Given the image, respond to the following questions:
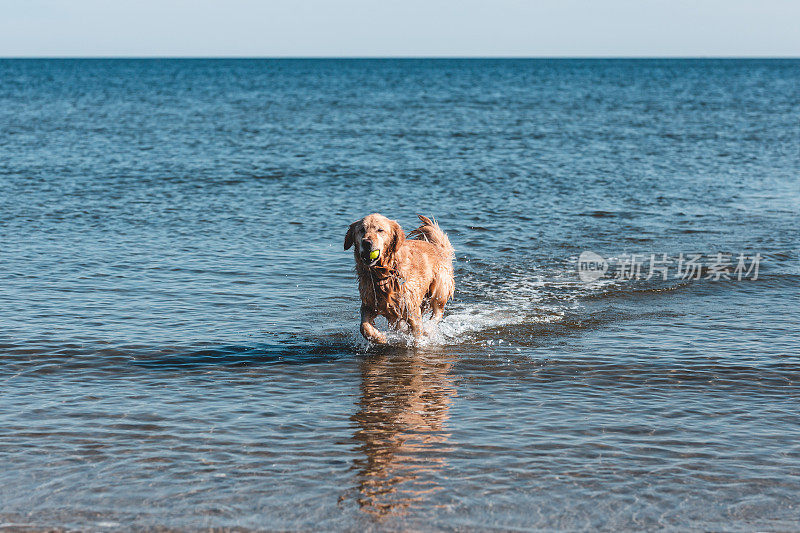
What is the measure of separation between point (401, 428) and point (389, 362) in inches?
80.9

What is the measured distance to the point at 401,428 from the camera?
784cm

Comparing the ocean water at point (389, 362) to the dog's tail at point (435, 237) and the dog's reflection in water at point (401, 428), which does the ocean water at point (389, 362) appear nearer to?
the dog's reflection in water at point (401, 428)

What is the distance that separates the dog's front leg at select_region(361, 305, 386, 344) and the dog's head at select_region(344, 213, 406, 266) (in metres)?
0.71

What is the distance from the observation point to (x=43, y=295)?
12297 mm

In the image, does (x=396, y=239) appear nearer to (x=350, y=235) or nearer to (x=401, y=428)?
(x=350, y=235)

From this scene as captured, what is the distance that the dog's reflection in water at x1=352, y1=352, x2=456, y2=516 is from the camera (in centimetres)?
656

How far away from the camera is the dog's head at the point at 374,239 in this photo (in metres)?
9.32

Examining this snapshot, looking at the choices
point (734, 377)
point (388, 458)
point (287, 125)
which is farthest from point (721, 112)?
point (388, 458)

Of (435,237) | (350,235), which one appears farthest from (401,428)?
(435,237)

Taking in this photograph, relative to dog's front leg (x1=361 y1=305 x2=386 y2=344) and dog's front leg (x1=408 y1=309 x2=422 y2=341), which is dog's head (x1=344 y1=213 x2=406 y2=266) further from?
dog's front leg (x1=408 y1=309 x2=422 y2=341)

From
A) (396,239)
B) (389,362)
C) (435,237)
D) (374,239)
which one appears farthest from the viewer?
(435,237)

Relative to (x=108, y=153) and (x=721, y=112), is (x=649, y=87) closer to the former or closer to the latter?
(x=721, y=112)

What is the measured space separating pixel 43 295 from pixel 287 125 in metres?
32.1

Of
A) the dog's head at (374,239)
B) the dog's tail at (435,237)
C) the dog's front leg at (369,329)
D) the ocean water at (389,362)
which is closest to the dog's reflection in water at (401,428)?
the ocean water at (389,362)
